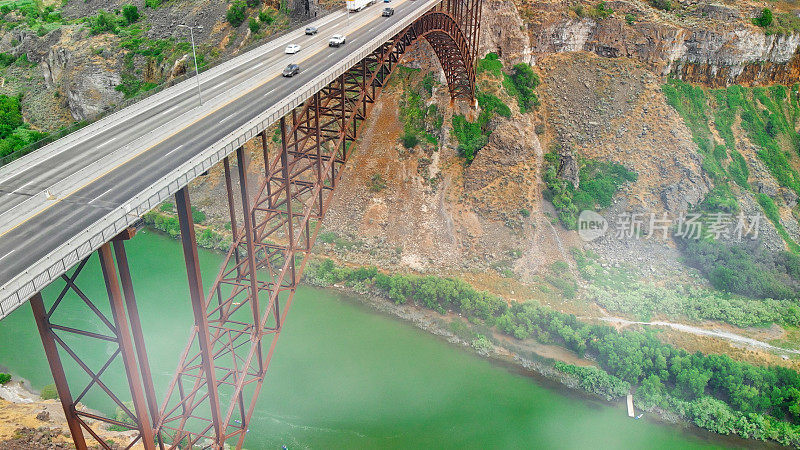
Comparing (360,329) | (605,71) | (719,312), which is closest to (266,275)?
(360,329)

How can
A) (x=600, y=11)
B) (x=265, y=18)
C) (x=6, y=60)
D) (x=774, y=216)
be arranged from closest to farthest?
(x=774, y=216) → (x=600, y=11) → (x=265, y=18) → (x=6, y=60)

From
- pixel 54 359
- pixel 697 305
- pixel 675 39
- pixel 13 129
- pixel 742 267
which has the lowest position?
pixel 697 305

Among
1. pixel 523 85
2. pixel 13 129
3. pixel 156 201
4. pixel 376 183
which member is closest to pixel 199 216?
pixel 376 183

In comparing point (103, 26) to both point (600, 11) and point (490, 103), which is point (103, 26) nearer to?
point (490, 103)

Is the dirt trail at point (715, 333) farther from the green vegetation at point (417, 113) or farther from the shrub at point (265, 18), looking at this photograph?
the shrub at point (265, 18)

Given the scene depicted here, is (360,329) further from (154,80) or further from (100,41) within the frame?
(100,41)

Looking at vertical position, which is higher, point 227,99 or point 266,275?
point 227,99

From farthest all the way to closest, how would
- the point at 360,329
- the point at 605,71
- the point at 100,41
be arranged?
the point at 100,41
the point at 605,71
the point at 360,329
